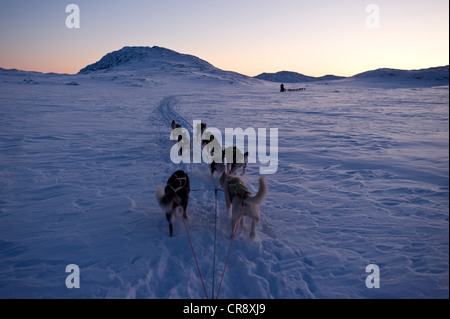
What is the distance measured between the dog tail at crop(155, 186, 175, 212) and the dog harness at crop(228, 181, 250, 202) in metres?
0.81

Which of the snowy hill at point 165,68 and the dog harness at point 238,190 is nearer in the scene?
the dog harness at point 238,190

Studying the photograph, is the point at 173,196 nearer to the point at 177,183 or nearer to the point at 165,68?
the point at 177,183

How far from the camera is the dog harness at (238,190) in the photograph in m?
3.07

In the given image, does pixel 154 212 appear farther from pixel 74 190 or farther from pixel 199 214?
pixel 74 190

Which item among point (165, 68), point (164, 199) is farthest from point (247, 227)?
point (165, 68)

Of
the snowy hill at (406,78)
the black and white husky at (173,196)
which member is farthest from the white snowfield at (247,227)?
the black and white husky at (173,196)

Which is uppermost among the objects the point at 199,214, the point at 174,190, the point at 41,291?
the point at 174,190

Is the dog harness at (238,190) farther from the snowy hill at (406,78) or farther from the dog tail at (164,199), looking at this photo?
the snowy hill at (406,78)

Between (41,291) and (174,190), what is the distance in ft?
5.74

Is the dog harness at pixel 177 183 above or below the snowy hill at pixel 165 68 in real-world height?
below

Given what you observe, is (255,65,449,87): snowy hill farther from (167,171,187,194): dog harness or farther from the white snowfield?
(167,171,187,194): dog harness

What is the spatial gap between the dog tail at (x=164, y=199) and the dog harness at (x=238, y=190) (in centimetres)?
81
